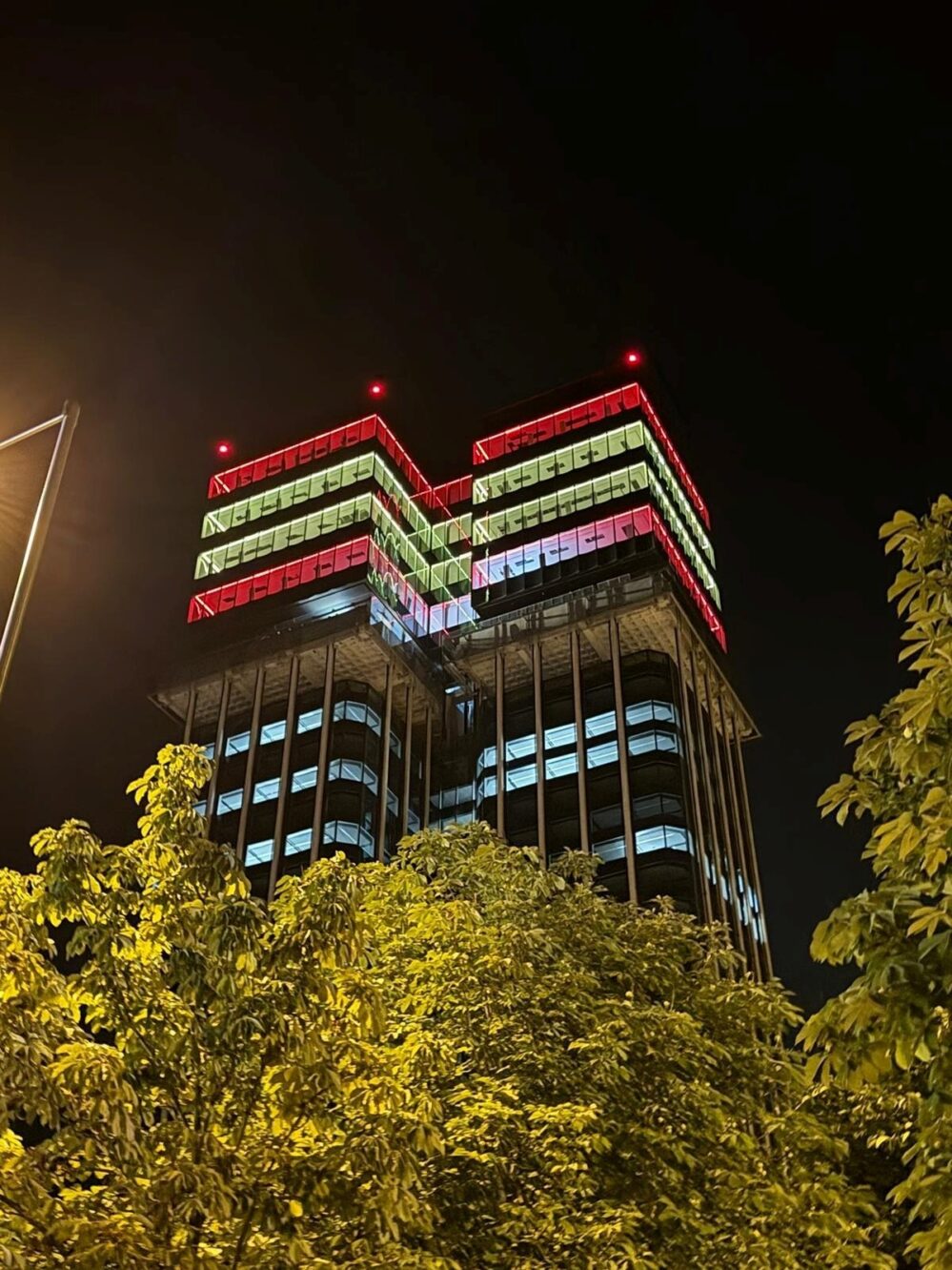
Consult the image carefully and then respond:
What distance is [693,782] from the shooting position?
8400 centimetres

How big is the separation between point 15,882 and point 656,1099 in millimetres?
8197

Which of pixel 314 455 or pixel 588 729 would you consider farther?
pixel 314 455

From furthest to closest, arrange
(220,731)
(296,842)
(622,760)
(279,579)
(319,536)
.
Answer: (319,536)
(279,579)
(220,731)
(296,842)
(622,760)

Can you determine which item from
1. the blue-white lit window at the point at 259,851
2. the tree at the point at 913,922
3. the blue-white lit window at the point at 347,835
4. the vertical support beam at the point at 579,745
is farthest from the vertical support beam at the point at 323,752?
the tree at the point at 913,922

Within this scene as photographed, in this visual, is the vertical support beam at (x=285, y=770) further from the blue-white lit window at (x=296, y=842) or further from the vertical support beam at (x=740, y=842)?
the vertical support beam at (x=740, y=842)

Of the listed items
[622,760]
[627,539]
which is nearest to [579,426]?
[627,539]

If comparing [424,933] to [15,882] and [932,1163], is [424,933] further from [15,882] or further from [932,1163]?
[932,1163]

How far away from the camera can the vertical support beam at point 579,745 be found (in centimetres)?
8294

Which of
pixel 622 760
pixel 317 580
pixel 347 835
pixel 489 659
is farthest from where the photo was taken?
pixel 317 580

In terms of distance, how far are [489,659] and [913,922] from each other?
8958 centimetres

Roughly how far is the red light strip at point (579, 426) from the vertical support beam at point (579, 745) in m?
20.1

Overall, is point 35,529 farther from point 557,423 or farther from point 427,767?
point 557,423

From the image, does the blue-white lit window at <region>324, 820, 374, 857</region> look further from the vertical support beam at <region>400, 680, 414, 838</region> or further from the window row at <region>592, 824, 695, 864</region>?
the window row at <region>592, 824, 695, 864</region>

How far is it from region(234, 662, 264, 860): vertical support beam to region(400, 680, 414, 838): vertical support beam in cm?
1174
